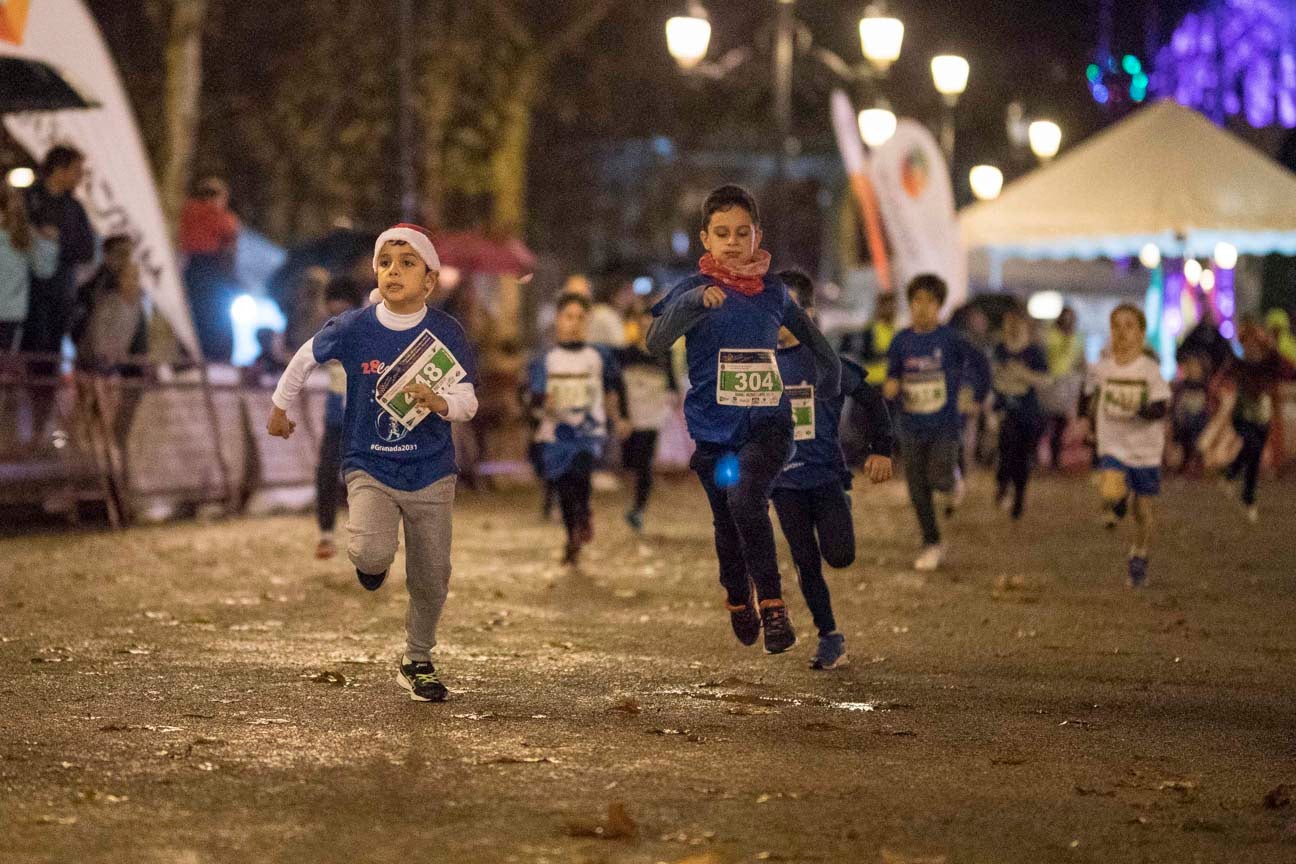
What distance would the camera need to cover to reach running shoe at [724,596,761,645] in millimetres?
8375

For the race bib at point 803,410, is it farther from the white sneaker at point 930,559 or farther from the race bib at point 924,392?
the white sneaker at point 930,559

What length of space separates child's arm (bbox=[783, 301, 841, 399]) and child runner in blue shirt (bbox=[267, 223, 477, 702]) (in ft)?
4.48

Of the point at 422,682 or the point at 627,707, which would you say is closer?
the point at 627,707

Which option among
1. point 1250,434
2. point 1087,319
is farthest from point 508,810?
point 1087,319

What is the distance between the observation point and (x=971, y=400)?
48.1 feet

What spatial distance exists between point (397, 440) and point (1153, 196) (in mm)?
18240

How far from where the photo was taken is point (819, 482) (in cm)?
924

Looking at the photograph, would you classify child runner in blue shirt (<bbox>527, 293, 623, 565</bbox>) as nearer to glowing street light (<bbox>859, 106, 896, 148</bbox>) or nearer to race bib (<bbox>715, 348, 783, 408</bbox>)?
race bib (<bbox>715, 348, 783, 408</bbox>)

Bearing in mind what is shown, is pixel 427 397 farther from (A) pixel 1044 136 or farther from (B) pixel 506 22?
(A) pixel 1044 136

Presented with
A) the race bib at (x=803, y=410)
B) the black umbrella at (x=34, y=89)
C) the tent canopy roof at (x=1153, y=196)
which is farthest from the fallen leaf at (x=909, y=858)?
the tent canopy roof at (x=1153, y=196)

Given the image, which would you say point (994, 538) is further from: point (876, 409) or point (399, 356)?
point (399, 356)

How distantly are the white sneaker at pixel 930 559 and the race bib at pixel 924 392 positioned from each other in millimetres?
968

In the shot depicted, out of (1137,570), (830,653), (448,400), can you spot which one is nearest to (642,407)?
(1137,570)

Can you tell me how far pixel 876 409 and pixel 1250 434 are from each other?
1110 cm
